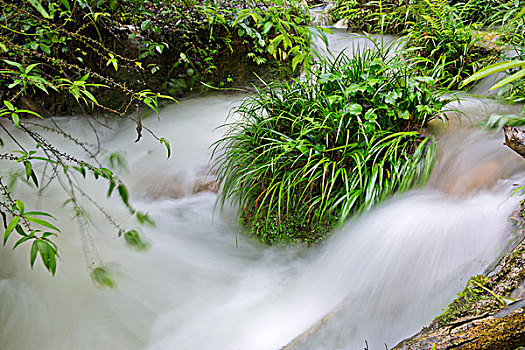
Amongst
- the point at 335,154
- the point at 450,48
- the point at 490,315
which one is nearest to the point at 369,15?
the point at 450,48

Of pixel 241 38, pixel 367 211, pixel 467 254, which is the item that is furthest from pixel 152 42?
pixel 467 254

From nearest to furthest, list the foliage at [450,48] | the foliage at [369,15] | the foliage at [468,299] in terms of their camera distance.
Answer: the foliage at [468,299] < the foliage at [450,48] < the foliage at [369,15]

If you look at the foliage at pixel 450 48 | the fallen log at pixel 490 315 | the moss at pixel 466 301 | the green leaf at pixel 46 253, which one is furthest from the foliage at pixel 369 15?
the green leaf at pixel 46 253

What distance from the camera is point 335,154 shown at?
2285 millimetres

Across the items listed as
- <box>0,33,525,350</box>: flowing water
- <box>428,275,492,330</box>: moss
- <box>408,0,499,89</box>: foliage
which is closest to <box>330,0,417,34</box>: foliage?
<box>408,0,499,89</box>: foliage

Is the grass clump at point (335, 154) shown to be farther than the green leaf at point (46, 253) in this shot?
Yes

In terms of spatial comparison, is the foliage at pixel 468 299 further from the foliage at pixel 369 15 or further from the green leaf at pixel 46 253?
the foliage at pixel 369 15

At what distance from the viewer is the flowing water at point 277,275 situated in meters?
1.67

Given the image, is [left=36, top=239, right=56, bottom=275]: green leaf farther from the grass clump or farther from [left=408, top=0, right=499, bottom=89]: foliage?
[left=408, top=0, right=499, bottom=89]: foliage

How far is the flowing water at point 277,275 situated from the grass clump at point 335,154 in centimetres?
11

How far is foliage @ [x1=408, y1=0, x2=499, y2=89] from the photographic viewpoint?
118 inches

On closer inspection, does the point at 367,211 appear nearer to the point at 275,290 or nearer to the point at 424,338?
the point at 275,290

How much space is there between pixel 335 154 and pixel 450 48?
160 cm

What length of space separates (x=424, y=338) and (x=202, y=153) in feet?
7.14
